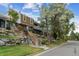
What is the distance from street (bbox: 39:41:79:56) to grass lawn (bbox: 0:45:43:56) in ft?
1.22

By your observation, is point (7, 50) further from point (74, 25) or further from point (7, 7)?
point (74, 25)

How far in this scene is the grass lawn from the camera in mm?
9017

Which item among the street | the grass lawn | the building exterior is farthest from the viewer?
the building exterior

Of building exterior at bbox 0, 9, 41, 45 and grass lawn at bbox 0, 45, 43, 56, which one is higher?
building exterior at bbox 0, 9, 41, 45

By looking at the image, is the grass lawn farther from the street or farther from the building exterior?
the street

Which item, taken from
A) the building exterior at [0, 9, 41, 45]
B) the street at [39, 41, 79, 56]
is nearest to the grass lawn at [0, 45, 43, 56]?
the building exterior at [0, 9, 41, 45]

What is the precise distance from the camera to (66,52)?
365 inches

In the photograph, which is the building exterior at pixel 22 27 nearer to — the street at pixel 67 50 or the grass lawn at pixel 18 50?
the grass lawn at pixel 18 50

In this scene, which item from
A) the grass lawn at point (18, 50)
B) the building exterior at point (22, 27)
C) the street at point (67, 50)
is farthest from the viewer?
the building exterior at point (22, 27)

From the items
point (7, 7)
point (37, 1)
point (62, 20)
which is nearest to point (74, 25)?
point (62, 20)

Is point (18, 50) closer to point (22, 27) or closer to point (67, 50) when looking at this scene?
point (22, 27)

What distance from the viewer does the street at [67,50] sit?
9.14 metres

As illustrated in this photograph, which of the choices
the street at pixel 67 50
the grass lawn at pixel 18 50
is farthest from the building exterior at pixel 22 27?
the street at pixel 67 50

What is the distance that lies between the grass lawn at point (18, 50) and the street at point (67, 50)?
37 cm
